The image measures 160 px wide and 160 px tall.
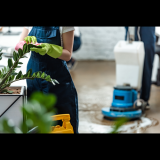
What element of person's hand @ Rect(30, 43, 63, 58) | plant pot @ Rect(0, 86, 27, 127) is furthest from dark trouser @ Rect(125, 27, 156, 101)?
plant pot @ Rect(0, 86, 27, 127)

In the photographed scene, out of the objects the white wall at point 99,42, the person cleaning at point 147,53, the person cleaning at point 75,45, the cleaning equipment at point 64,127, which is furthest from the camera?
the white wall at point 99,42

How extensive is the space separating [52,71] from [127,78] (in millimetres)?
1652

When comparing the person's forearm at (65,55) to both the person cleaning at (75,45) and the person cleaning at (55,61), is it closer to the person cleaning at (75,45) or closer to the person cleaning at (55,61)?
the person cleaning at (55,61)

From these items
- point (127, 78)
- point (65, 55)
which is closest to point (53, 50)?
point (65, 55)

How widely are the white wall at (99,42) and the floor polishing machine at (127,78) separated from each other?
2.97 metres

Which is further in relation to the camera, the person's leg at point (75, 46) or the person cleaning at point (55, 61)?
the person's leg at point (75, 46)

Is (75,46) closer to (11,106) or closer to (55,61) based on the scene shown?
(55,61)

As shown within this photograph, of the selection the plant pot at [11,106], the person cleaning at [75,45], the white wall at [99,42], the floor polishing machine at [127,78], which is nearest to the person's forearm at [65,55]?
the plant pot at [11,106]

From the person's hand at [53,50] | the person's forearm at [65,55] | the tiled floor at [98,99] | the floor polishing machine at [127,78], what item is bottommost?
the tiled floor at [98,99]

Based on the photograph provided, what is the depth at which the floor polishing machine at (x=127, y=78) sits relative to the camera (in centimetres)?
328

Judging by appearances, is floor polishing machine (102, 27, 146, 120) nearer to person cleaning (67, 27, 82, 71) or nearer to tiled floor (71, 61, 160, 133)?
tiled floor (71, 61, 160, 133)

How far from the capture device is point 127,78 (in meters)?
3.44
